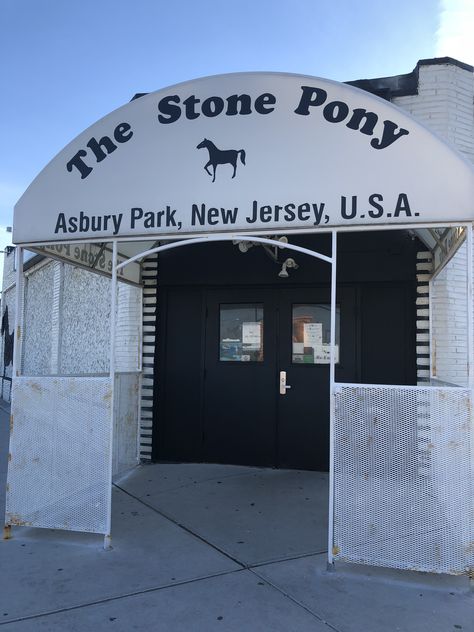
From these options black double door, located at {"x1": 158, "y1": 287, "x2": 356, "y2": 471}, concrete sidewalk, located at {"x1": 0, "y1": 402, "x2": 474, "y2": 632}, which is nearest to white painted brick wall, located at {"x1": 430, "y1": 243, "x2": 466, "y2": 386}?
black double door, located at {"x1": 158, "y1": 287, "x2": 356, "y2": 471}

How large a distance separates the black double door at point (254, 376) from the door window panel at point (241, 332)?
1cm

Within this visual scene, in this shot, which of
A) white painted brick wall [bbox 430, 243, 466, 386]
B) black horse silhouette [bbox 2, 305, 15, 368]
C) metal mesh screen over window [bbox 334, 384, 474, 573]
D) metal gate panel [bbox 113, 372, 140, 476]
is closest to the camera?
metal mesh screen over window [bbox 334, 384, 474, 573]

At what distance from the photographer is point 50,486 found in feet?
14.7

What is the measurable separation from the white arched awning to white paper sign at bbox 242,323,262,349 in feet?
9.30

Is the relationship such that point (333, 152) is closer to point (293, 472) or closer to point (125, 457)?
point (293, 472)

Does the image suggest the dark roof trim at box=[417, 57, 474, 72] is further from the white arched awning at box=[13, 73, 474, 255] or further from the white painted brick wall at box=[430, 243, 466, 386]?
the white arched awning at box=[13, 73, 474, 255]

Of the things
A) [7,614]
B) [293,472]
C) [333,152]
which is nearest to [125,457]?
[293,472]

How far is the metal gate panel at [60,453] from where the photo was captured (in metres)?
4.40

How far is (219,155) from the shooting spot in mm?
4227

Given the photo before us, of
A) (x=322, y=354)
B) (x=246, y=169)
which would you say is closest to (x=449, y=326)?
(x=322, y=354)

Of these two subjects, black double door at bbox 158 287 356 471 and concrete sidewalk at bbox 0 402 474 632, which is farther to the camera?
black double door at bbox 158 287 356 471

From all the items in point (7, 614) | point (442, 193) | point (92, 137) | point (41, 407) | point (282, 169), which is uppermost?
point (92, 137)

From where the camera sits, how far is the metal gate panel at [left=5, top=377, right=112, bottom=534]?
4402 millimetres

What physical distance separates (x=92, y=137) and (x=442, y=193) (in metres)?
2.82
